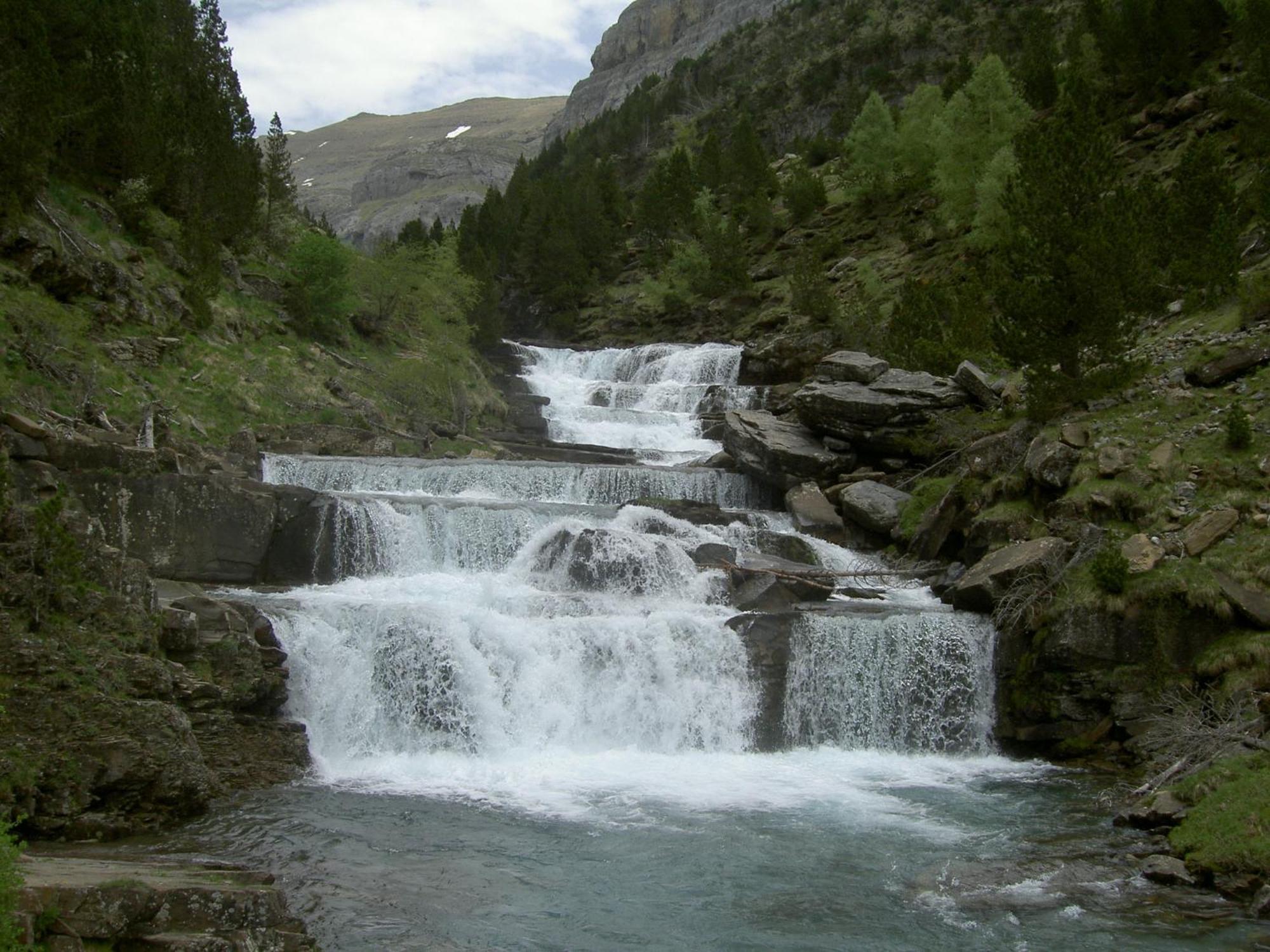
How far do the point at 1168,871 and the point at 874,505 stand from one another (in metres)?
16.1

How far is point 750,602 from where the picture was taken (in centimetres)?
2083

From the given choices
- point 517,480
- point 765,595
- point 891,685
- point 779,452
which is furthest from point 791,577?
point 517,480

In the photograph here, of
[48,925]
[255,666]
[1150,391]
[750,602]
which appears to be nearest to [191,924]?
[48,925]

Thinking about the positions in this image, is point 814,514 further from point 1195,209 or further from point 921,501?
point 1195,209

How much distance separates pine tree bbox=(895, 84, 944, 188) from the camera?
5709 cm

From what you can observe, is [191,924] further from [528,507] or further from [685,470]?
[685,470]

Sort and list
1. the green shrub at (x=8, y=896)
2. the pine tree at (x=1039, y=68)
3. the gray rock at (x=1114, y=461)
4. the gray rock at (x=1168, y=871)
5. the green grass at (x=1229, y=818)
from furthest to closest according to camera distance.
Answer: the pine tree at (x=1039, y=68) < the gray rock at (x=1114, y=461) < the gray rock at (x=1168, y=871) < the green grass at (x=1229, y=818) < the green shrub at (x=8, y=896)

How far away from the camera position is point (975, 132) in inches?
1868

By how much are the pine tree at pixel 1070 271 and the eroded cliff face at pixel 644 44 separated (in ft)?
420

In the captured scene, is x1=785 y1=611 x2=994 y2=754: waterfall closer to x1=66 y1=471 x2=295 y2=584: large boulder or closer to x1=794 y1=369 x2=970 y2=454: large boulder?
x1=794 y1=369 x2=970 y2=454: large boulder

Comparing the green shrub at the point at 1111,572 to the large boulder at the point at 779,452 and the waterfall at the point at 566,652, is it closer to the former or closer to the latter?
the waterfall at the point at 566,652

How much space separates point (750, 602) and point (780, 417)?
12765 mm

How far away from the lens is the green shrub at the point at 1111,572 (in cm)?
1703

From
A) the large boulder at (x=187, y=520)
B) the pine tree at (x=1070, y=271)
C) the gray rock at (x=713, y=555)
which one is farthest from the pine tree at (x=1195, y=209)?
the large boulder at (x=187, y=520)
